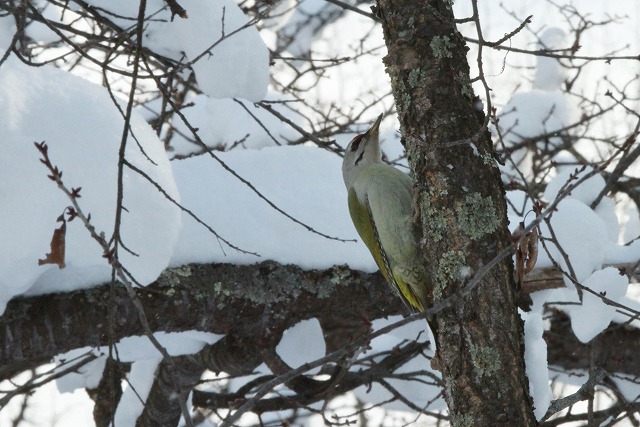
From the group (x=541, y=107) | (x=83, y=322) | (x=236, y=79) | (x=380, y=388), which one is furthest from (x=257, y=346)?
(x=541, y=107)

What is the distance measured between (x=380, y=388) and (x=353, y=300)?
85.6 inches

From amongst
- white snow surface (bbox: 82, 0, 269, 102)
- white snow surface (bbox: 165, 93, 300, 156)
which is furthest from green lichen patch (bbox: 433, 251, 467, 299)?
white snow surface (bbox: 165, 93, 300, 156)

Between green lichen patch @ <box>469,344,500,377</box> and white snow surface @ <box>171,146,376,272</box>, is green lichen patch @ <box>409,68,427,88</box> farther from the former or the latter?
white snow surface @ <box>171,146,376,272</box>

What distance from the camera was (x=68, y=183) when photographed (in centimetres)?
306

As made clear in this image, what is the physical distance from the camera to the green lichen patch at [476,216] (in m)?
2.44

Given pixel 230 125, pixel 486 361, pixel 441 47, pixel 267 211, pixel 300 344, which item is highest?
pixel 230 125

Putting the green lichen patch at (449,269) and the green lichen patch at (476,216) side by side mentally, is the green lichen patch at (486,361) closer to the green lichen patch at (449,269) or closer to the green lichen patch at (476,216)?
the green lichen patch at (449,269)

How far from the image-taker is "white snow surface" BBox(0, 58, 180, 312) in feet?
9.75

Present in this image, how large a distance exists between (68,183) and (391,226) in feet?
4.95

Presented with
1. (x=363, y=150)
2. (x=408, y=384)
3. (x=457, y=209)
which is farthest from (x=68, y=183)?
(x=408, y=384)

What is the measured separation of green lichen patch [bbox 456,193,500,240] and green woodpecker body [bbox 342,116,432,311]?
73 centimetres

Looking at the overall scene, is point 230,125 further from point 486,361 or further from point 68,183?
point 486,361

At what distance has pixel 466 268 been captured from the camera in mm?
2434

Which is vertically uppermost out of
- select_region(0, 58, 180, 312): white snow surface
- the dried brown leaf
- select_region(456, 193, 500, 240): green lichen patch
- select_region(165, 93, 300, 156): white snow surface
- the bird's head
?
select_region(165, 93, 300, 156): white snow surface
